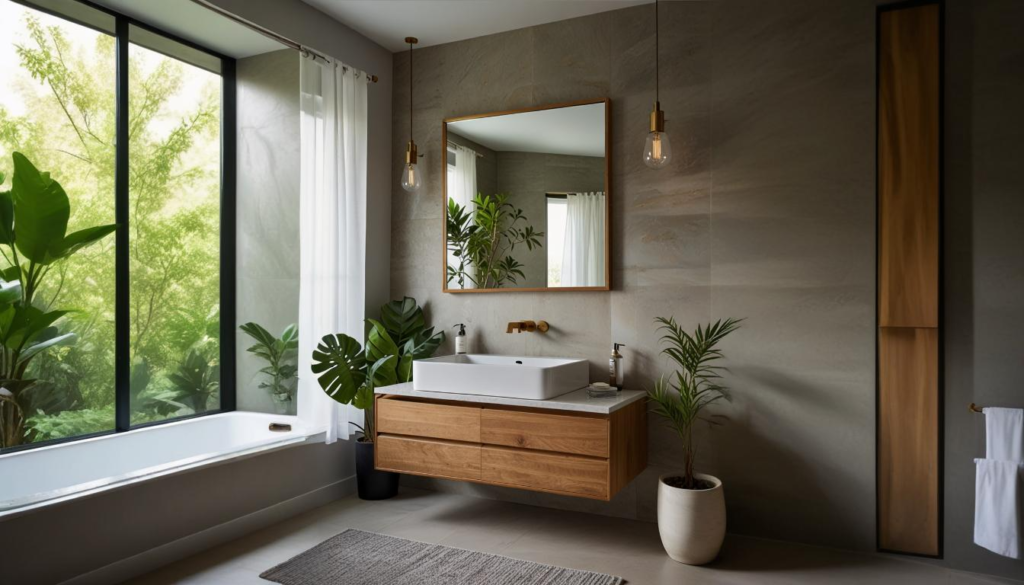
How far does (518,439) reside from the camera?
2.91m

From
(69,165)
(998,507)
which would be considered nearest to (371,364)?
(69,165)

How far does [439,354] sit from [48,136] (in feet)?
8.31

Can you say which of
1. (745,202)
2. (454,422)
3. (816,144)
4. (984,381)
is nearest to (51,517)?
(454,422)

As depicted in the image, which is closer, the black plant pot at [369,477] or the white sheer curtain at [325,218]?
the white sheer curtain at [325,218]

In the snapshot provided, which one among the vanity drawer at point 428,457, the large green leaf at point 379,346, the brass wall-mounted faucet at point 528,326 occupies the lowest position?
the vanity drawer at point 428,457

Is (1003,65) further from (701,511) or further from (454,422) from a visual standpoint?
(454,422)

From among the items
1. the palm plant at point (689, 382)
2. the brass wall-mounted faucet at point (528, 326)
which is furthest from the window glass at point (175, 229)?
the palm plant at point (689, 382)

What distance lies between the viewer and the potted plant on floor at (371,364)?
336 centimetres

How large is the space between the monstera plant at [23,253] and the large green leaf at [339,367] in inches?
44.5

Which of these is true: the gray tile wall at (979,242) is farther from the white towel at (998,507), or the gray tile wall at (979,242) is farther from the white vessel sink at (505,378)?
the white vessel sink at (505,378)

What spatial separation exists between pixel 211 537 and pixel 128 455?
73 cm

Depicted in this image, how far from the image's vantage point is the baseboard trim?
2445mm

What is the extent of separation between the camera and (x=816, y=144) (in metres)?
2.90

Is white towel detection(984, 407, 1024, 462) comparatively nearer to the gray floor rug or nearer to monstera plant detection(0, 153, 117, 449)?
the gray floor rug
